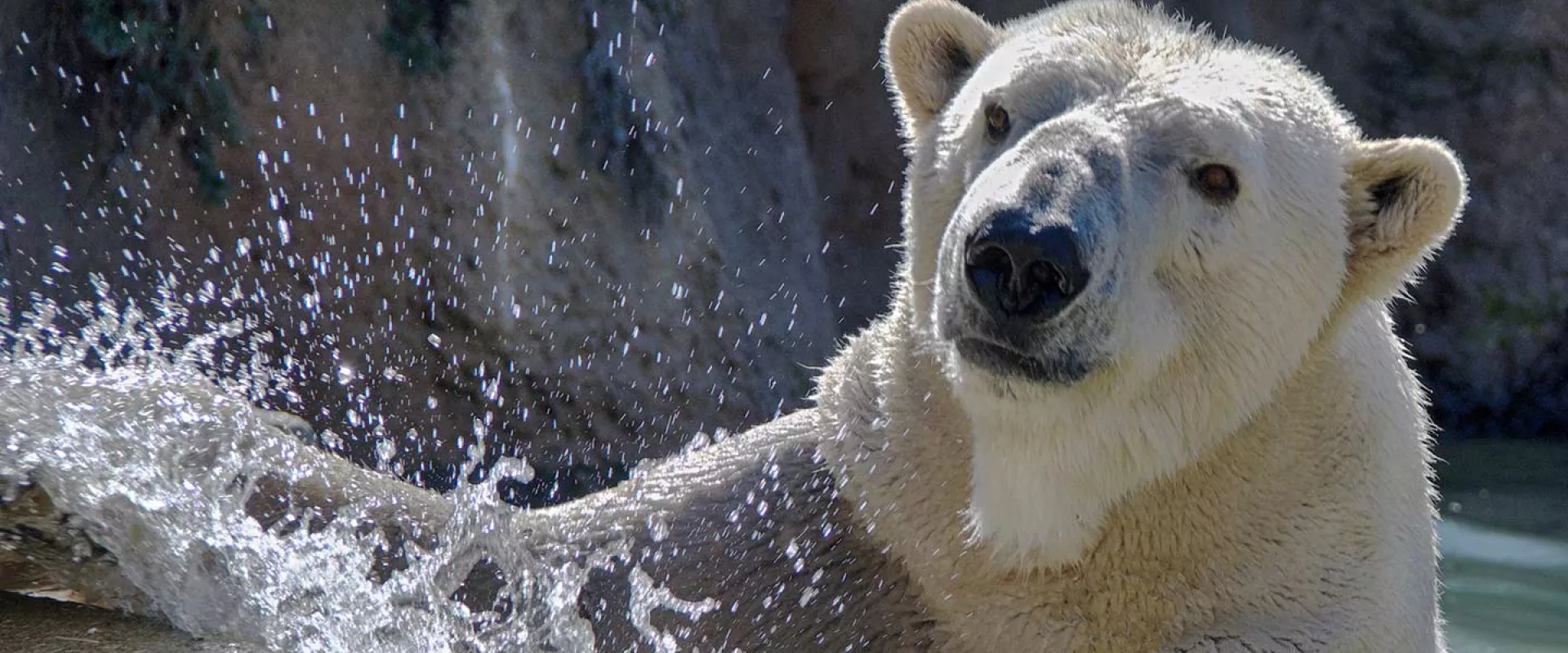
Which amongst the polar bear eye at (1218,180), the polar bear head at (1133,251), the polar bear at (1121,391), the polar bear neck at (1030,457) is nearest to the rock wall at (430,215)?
the polar bear at (1121,391)

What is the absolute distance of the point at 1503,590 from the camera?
580 centimetres

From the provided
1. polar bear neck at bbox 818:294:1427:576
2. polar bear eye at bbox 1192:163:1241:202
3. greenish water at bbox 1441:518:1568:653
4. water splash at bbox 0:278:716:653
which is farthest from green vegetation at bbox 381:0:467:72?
greenish water at bbox 1441:518:1568:653

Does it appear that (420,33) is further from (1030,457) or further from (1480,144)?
(1480,144)

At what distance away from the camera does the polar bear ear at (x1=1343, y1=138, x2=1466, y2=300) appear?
232 cm

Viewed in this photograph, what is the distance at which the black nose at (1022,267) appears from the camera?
2.07m

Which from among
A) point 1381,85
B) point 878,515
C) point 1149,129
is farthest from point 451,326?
point 1381,85

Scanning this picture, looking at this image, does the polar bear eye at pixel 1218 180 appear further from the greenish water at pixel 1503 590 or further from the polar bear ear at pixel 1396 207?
the greenish water at pixel 1503 590

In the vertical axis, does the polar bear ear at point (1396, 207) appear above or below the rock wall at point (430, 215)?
below

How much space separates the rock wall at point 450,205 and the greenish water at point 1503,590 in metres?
2.44

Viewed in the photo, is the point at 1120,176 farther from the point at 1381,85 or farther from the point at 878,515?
the point at 1381,85

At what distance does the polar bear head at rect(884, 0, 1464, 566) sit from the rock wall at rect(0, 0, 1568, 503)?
2.89 metres

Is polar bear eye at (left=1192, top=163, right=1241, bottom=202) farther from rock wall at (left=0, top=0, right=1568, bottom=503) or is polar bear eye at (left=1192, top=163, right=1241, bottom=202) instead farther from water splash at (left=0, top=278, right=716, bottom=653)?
rock wall at (left=0, top=0, right=1568, bottom=503)

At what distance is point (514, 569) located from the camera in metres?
2.85

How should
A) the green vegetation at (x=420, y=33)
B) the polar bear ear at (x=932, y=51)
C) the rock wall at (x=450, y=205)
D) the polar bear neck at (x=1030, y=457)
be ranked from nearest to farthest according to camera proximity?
the polar bear neck at (x=1030, y=457) → the polar bear ear at (x=932, y=51) → the rock wall at (x=450, y=205) → the green vegetation at (x=420, y=33)
